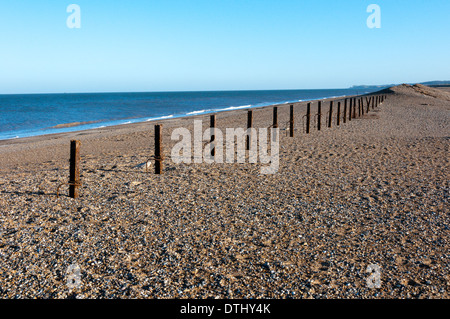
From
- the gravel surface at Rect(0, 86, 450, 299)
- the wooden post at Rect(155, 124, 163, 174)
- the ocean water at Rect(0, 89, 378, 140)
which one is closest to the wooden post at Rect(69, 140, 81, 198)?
the gravel surface at Rect(0, 86, 450, 299)

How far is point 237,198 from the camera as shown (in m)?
7.11

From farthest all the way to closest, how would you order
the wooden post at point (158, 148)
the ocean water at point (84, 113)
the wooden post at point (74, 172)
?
the ocean water at point (84, 113) → the wooden post at point (158, 148) → the wooden post at point (74, 172)

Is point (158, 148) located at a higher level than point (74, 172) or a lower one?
higher

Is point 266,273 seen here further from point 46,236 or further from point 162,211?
point 46,236

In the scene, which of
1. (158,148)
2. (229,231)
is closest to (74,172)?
(158,148)

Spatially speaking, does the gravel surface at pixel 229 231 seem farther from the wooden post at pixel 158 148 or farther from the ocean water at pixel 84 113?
the ocean water at pixel 84 113

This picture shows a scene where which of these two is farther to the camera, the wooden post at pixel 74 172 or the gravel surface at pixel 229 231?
the wooden post at pixel 74 172

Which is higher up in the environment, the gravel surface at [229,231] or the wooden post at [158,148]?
the wooden post at [158,148]

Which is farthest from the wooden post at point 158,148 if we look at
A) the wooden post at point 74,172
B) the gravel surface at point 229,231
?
the wooden post at point 74,172

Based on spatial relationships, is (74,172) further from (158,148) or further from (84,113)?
(84,113)

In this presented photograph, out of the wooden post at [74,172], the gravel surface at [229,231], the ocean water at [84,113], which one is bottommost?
the gravel surface at [229,231]

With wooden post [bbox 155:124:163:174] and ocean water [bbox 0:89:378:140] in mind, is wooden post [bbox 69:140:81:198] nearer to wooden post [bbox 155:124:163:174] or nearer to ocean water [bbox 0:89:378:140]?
wooden post [bbox 155:124:163:174]

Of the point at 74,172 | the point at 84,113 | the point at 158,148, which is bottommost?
the point at 74,172
